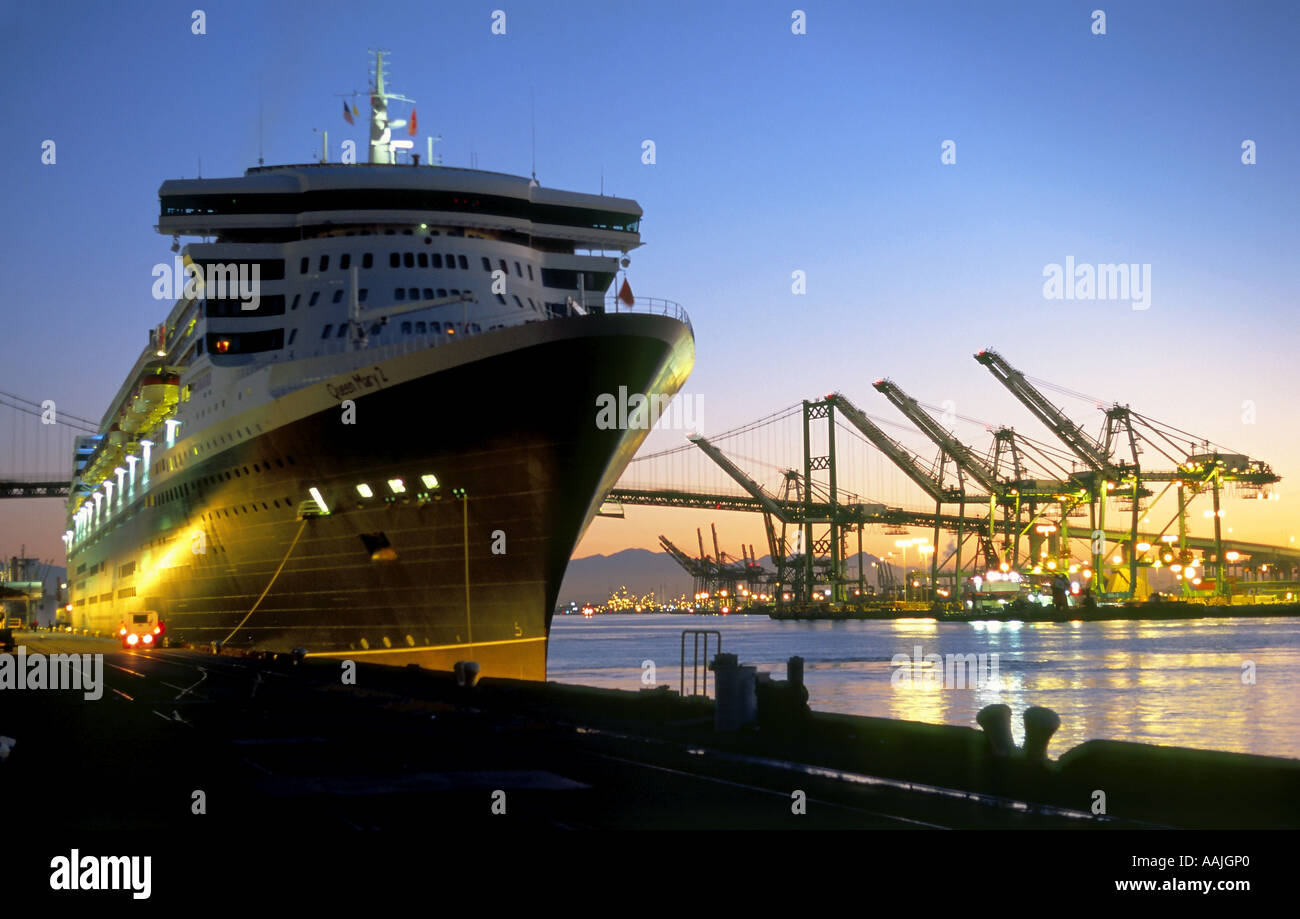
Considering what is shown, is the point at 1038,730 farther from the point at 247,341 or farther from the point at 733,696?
the point at 247,341

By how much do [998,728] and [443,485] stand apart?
55.9 feet

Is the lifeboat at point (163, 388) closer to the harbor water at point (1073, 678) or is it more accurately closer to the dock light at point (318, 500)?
the dock light at point (318, 500)

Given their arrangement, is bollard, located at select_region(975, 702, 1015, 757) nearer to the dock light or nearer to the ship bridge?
the dock light

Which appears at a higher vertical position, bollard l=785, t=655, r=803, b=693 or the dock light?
the dock light

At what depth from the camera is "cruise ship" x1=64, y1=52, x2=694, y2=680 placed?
93.4ft

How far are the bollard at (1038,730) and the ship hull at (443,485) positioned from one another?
15462 millimetres

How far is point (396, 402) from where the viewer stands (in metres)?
28.7

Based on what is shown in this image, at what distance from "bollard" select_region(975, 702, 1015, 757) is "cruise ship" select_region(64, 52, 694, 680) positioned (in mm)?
14897

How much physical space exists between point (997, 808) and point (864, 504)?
158 metres

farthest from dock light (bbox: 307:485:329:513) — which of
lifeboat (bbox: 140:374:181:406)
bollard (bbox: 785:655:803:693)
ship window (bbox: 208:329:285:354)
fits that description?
bollard (bbox: 785:655:803:693)

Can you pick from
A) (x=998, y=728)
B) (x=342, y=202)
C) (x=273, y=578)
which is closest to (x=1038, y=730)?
(x=998, y=728)

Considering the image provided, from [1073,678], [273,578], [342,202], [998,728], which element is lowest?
[1073,678]

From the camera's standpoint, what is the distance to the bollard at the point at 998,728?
14.4 m
